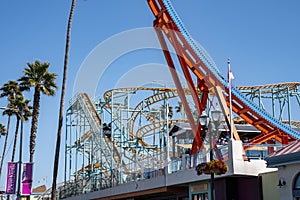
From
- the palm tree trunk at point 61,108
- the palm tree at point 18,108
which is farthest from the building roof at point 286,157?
the palm tree at point 18,108

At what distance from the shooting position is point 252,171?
2103 cm

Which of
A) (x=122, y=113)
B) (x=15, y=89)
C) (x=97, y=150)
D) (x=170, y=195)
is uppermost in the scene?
(x=15, y=89)

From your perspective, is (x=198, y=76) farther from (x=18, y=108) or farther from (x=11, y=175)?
(x=18, y=108)

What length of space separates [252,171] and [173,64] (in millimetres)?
11910

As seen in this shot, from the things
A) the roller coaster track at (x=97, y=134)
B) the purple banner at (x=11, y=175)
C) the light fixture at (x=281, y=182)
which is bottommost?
the light fixture at (x=281, y=182)

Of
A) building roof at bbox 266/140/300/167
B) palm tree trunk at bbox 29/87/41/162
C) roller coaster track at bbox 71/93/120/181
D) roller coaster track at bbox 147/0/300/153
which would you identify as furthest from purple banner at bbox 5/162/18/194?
building roof at bbox 266/140/300/167

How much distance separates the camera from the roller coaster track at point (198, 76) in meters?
28.3

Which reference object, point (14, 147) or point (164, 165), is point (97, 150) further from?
point (14, 147)

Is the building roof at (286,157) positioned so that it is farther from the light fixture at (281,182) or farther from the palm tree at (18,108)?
the palm tree at (18,108)

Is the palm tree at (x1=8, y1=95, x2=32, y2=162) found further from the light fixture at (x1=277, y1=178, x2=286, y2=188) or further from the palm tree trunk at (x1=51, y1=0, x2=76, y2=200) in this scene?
the light fixture at (x1=277, y1=178, x2=286, y2=188)

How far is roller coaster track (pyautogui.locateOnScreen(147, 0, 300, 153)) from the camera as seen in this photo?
2833cm

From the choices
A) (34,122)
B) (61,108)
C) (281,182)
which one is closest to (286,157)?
(281,182)

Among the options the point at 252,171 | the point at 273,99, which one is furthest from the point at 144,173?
the point at 273,99

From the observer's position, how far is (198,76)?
1155 inches
